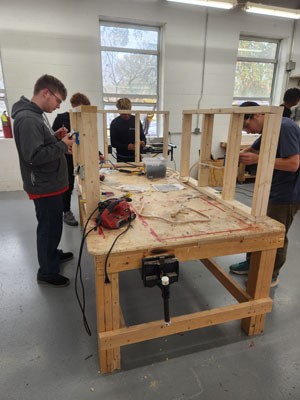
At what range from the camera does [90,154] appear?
122cm

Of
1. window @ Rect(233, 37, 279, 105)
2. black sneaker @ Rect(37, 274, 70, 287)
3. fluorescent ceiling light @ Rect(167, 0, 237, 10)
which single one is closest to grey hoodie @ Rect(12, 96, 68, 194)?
black sneaker @ Rect(37, 274, 70, 287)

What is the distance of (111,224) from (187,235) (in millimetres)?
357

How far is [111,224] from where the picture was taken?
1.20 m

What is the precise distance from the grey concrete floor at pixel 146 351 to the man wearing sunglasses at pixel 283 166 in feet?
2.03

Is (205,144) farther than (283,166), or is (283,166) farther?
(205,144)

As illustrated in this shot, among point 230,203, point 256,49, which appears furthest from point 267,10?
point 230,203

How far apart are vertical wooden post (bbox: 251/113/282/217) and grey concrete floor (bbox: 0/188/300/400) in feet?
2.50

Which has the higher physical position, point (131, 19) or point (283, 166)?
point (131, 19)

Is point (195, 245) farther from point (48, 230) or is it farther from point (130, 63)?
point (130, 63)

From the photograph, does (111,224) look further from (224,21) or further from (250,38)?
(250,38)

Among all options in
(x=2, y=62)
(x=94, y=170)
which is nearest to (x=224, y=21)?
(x=2, y=62)

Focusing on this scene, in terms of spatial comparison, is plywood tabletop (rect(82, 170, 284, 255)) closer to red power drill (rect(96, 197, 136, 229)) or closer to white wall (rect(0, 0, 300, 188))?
red power drill (rect(96, 197, 136, 229))

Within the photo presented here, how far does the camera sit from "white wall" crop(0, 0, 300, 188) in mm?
3623

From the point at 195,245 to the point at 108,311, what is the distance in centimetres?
49
